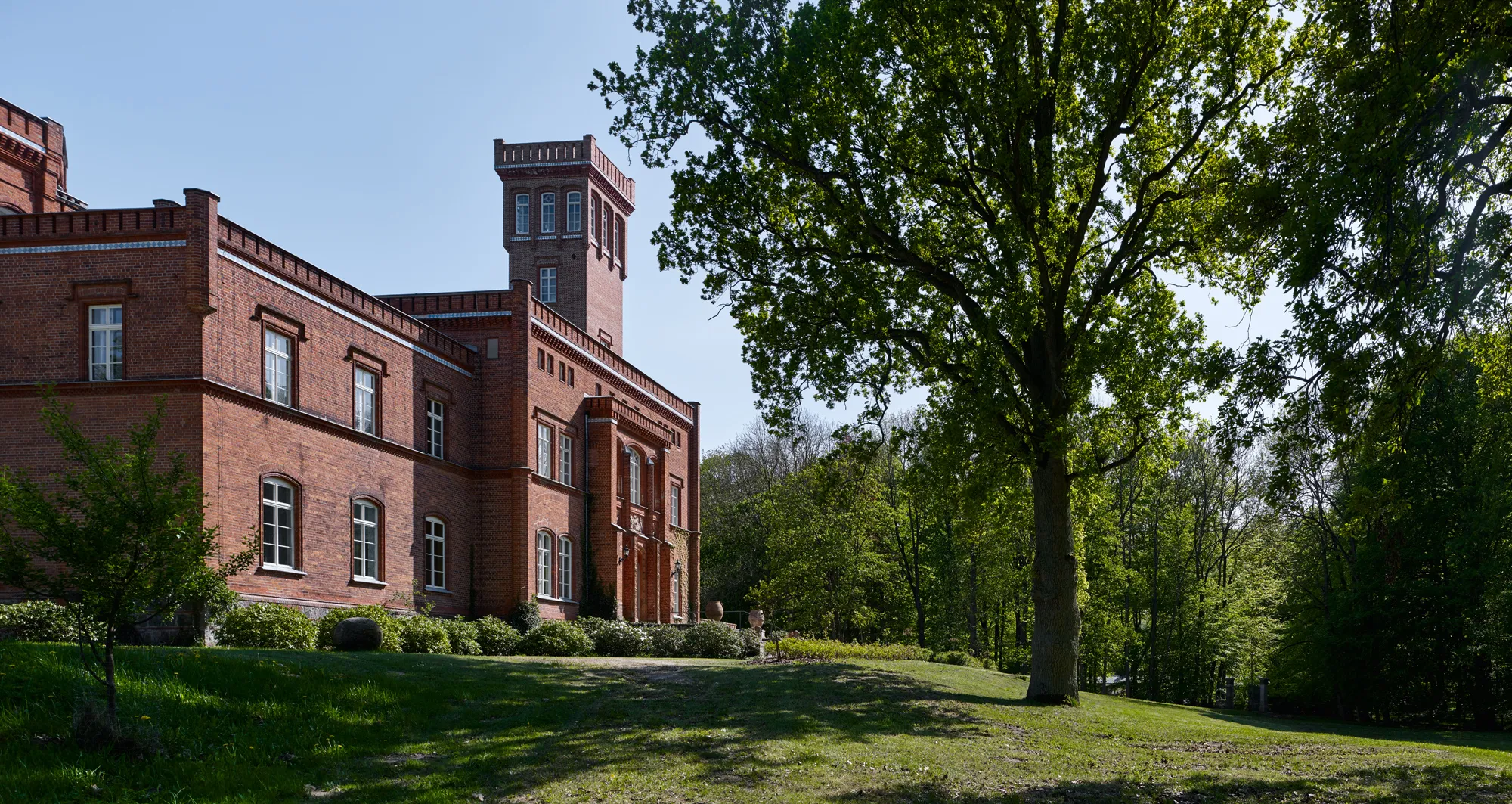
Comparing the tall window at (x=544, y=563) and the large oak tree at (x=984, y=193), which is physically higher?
the large oak tree at (x=984, y=193)

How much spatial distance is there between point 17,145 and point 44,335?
37.1ft

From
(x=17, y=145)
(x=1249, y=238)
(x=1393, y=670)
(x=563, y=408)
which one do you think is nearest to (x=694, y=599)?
(x=563, y=408)

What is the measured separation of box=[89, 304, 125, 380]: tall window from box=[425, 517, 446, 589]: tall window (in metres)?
9.92

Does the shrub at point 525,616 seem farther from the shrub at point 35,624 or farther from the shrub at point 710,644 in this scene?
the shrub at point 35,624

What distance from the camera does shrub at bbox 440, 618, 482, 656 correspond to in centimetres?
2472

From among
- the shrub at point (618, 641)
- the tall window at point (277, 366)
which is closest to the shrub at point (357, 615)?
the tall window at point (277, 366)

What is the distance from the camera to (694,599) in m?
50.3

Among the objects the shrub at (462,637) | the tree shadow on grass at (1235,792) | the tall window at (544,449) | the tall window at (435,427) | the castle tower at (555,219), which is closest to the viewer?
the tree shadow on grass at (1235,792)

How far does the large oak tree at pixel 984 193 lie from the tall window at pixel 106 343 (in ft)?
36.6

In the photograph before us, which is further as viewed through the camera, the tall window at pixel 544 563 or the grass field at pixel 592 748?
the tall window at pixel 544 563

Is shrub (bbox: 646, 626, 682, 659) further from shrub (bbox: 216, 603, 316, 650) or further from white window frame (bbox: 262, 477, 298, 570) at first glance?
shrub (bbox: 216, 603, 316, 650)

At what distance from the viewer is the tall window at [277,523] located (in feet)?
76.9

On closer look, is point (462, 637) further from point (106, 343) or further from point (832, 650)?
point (832, 650)

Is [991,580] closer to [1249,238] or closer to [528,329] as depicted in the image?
[528,329]
